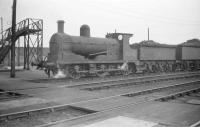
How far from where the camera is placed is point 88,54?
1980 centimetres

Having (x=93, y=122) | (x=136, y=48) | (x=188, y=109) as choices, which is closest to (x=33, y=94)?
(x=93, y=122)

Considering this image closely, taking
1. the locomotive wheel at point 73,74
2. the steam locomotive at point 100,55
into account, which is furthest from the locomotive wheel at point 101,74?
the locomotive wheel at point 73,74

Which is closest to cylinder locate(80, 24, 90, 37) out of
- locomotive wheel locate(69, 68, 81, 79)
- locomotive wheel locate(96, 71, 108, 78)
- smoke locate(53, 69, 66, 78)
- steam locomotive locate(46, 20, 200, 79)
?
steam locomotive locate(46, 20, 200, 79)

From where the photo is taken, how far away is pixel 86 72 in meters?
19.0

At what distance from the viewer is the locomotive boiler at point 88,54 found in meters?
18.1

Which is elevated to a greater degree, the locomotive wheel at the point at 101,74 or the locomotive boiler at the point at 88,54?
the locomotive boiler at the point at 88,54

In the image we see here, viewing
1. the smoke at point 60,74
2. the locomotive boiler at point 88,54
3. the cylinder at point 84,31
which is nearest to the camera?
the locomotive boiler at point 88,54

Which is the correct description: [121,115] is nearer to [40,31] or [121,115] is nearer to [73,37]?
[73,37]

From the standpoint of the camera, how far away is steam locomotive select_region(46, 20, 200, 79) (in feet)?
59.7

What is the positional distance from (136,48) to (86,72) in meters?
6.90

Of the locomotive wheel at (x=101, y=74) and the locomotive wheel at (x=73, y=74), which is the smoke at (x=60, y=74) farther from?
the locomotive wheel at (x=101, y=74)

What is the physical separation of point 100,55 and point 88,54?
996 millimetres

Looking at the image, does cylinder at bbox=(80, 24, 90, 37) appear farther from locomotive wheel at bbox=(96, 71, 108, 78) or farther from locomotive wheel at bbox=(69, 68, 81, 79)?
locomotive wheel at bbox=(69, 68, 81, 79)

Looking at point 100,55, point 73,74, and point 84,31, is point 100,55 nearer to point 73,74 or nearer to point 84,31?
point 84,31
